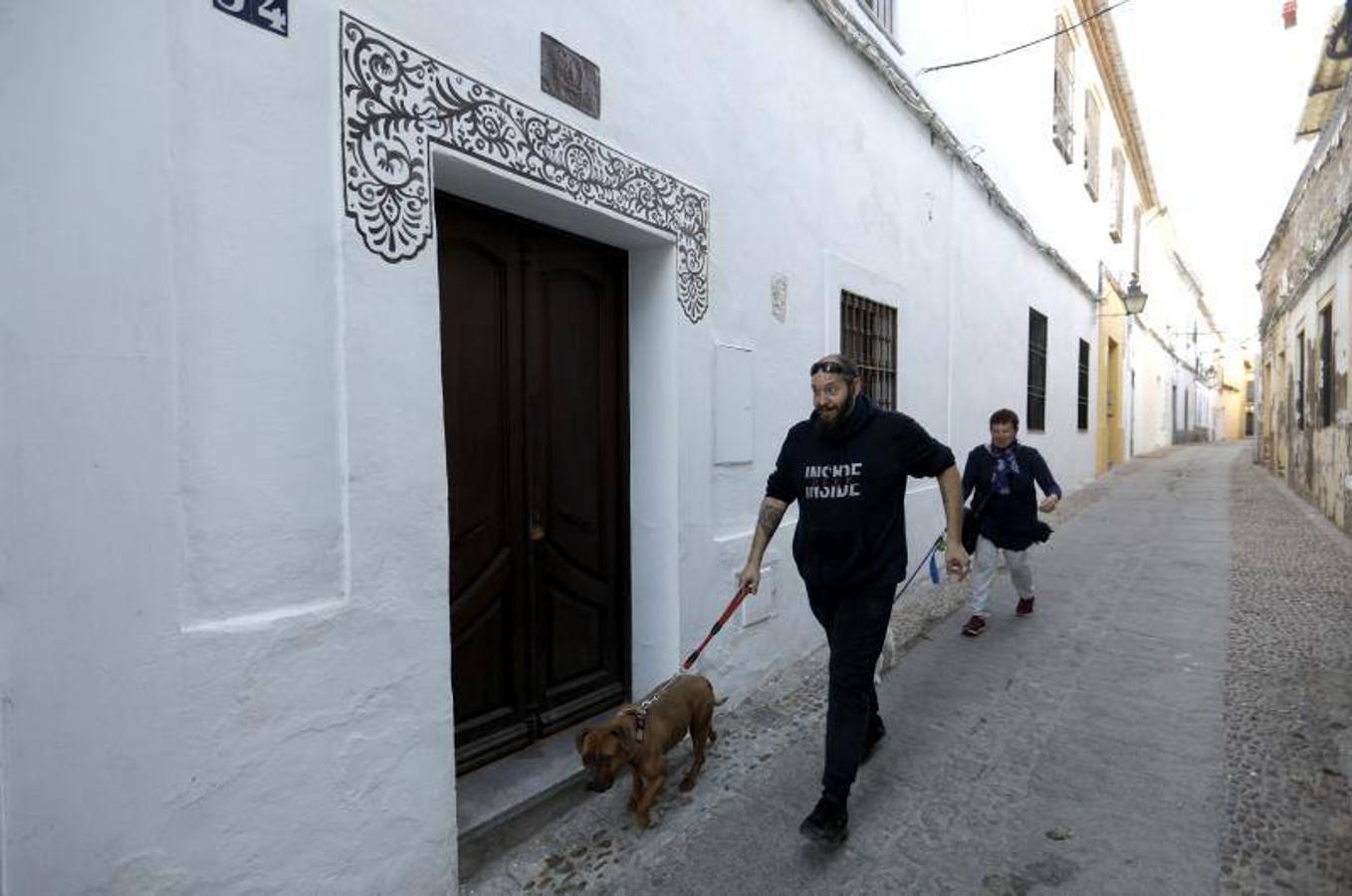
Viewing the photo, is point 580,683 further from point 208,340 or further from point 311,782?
point 208,340

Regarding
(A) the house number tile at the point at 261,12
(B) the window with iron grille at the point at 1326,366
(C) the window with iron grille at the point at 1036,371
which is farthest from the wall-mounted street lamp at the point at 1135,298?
(A) the house number tile at the point at 261,12

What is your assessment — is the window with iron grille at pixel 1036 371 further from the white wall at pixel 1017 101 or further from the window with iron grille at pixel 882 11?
the window with iron grille at pixel 882 11

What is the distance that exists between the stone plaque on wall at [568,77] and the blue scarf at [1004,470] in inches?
146

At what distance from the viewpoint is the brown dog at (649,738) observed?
8.90ft

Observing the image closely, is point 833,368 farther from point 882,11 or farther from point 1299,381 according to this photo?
A: point 1299,381

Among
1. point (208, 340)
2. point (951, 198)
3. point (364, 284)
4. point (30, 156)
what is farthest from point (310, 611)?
point (951, 198)

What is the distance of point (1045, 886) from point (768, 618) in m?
2.15

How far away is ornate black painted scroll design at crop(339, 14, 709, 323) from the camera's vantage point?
233 cm

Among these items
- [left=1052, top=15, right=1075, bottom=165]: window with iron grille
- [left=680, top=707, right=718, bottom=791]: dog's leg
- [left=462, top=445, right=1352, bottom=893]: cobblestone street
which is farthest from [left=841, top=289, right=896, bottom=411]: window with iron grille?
[left=1052, top=15, right=1075, bottom=165]: window with iron grille

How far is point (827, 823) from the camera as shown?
2789mm

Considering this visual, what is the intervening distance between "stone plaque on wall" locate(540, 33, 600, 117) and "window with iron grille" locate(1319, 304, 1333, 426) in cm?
1074

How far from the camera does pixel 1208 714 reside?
12.6 ft

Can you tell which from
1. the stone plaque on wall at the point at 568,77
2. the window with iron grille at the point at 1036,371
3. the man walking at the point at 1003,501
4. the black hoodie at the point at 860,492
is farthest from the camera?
the window with iron grille at the point at 1036,371

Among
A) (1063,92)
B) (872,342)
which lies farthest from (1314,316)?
(872,342)
